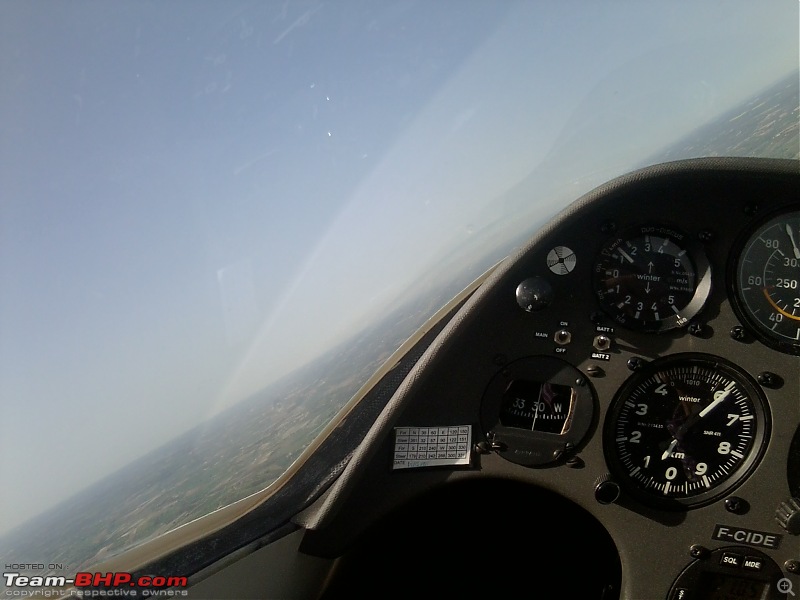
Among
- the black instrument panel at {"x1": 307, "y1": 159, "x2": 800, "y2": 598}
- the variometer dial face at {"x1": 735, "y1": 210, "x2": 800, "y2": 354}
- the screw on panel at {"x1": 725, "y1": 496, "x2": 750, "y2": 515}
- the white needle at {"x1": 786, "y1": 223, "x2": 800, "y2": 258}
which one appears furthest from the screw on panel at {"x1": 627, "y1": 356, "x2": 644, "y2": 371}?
the white needle at {"x1": 786, "y1": 223, "x2": 800, "y2": 258}

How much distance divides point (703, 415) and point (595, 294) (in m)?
0.58

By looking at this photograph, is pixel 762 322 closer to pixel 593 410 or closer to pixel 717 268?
A: pixel 717 268

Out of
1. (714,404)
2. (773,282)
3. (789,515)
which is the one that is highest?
(773,282)

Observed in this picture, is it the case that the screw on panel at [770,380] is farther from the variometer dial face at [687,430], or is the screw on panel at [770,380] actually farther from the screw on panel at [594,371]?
the screw on panel at [594,371]

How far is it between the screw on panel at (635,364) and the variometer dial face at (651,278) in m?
0.12

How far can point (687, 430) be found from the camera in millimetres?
2260

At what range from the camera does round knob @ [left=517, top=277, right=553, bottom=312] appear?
2.28 m

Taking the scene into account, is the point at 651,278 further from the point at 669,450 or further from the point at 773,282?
the point at 669,450

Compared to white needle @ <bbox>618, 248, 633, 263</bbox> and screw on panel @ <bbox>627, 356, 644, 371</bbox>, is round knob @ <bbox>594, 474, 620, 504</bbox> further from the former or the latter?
white needle @ <bbox>618, 248, 633, 263</bbox>

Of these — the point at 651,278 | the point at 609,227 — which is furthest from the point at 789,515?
the point at 609,227

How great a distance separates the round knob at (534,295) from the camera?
228 centimetres

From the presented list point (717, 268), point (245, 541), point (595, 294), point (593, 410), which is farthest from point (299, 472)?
point (717, 268)

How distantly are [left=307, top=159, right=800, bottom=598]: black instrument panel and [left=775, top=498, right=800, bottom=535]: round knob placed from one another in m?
0.02

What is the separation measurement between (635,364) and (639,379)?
0.22ft
